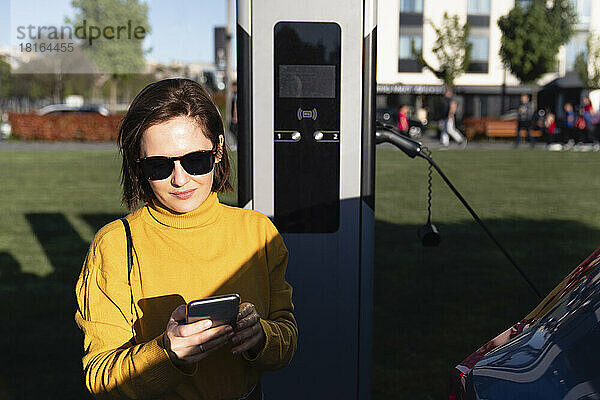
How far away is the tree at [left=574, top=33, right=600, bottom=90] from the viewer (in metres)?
43.7

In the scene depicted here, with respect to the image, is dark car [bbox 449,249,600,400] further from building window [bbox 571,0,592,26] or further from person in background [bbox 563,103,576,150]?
building window [bbox 571,0,592,26]

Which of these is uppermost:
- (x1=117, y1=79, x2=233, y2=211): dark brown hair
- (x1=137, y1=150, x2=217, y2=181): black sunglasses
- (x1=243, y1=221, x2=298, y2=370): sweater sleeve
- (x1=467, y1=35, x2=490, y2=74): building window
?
(x1=467, y1=35, x2=490, y2=74): building window

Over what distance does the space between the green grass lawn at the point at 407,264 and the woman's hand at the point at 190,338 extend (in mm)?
2692

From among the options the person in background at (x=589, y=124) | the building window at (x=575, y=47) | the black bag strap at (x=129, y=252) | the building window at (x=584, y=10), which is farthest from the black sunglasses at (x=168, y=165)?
the building window at (x=575, y=47)

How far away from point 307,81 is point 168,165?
1556 millimetres

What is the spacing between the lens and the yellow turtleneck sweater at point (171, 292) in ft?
5.96

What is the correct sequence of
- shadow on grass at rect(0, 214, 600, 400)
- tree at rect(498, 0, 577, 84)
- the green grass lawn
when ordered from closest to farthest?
shadow on grass at rect(0, 214, 600, 400) < the green grass lawn < tree at rect(498, 0, 577, 84)

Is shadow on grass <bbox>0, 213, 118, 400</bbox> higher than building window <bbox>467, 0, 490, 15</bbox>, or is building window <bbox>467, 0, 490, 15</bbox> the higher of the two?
building window <bbox>467, 0, 490, 15</bbox>

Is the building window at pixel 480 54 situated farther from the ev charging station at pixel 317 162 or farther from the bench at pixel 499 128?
the ev charging station at pixel 317 162

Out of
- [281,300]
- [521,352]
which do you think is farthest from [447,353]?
[521,352]

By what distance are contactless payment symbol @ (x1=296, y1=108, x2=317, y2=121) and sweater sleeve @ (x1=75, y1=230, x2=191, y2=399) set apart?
5.22ft

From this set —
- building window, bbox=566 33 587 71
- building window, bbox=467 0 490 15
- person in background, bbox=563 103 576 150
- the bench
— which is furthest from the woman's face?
building window, bbox=566 33 587 71

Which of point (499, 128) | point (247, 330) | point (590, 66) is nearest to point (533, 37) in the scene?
point (590, 66)

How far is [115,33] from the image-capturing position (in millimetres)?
47688
